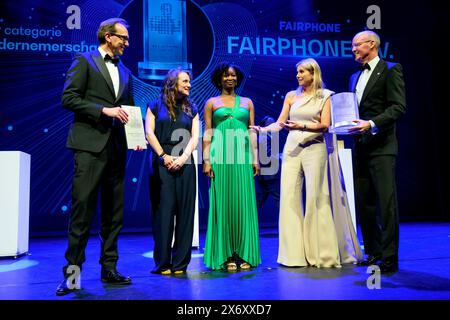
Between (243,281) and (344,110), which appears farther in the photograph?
(344,110)

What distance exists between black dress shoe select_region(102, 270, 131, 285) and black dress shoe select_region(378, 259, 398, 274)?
5.89 feet

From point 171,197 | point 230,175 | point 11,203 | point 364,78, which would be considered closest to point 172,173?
point 171,197

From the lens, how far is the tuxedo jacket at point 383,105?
128 inches

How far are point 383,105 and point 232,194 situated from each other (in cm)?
137

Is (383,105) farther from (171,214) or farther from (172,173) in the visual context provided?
(171,214)

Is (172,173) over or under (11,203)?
over

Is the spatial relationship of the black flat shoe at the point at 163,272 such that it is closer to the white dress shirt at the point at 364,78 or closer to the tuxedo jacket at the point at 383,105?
the tuxedo jacket at the point at 383,105

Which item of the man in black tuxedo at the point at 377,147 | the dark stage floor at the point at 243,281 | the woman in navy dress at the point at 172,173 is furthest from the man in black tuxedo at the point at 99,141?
the man in black tuxedo at the point at 377,147

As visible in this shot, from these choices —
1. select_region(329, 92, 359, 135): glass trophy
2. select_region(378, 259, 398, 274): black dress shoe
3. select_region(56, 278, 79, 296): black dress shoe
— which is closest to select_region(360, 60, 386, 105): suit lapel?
select_region(329, 92, 359, 135): glass trophy

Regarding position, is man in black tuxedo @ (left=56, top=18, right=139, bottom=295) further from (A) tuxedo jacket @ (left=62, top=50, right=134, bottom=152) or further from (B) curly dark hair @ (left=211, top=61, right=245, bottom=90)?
(B) curly dark hair @ (left=211, top=61, right=245, bottom=90)

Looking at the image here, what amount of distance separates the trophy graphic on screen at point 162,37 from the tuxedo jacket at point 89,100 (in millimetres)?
3643

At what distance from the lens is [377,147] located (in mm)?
3314

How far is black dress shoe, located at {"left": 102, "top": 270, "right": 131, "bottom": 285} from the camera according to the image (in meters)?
2.94
